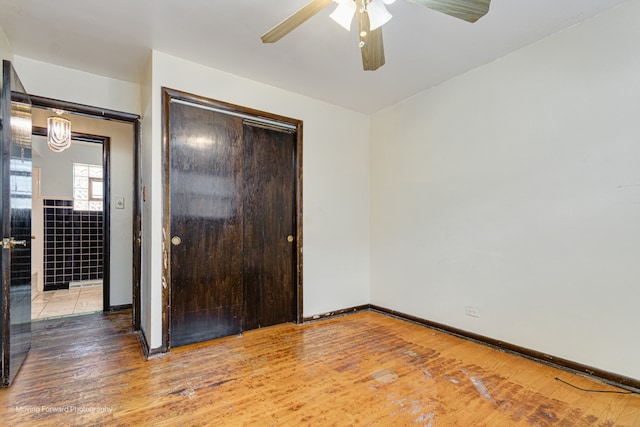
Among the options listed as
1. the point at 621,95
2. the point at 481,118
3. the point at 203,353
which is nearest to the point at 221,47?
the point at 481,118

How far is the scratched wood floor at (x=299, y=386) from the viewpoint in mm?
1707

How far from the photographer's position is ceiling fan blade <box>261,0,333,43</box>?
1.44 meters

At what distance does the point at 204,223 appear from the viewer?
2807 mm

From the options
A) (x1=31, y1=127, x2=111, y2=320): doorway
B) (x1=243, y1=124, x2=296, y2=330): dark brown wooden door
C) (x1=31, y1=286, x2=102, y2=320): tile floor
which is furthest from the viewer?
(x1=31, y1=127, x2=111, y2=320): doorway

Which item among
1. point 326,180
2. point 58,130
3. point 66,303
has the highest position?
point 58,130

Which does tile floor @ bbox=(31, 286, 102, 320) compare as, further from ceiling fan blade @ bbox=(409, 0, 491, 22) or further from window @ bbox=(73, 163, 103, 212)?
ceiling fan blade @ bbox=(409, 0, 491, 22)

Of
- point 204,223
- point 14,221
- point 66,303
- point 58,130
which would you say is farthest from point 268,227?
point 66,303

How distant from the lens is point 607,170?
210 centimetres

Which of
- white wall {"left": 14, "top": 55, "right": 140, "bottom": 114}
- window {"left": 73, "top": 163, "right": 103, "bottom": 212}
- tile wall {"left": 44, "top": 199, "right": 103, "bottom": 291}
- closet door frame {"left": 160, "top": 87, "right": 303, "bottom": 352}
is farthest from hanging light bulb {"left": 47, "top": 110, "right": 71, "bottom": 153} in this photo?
tile wall {"left": 44, "top": 199, "right": 103, "bottom": 291}

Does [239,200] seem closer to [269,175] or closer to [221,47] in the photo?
[269,175]

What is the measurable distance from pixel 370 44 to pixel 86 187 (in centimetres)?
604

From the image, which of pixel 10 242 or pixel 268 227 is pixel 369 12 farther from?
pixel 10 242

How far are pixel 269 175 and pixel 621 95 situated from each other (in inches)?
115

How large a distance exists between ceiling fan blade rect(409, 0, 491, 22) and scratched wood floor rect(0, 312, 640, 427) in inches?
85.1
